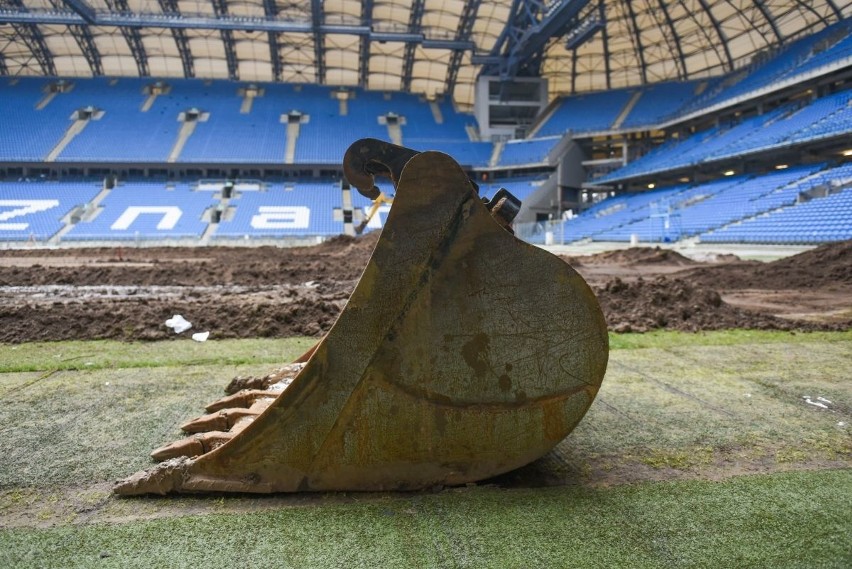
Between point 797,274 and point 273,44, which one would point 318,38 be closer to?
point 273,44

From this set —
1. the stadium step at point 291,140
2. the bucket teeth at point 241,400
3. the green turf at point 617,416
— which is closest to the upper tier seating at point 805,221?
the green turf at point 617,416

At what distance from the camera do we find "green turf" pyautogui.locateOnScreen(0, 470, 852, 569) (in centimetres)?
167

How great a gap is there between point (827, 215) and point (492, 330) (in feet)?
71.9

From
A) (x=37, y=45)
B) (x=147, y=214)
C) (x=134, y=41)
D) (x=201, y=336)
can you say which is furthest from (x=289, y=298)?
(x=37, y=45)

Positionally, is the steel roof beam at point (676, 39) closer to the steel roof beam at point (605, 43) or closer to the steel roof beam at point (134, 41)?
the steel roof beam at point (605, 43)

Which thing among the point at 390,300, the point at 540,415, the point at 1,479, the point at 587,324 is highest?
the point at 390,300

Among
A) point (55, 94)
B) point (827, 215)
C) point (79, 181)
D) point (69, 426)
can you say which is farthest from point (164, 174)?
point (69, 426)

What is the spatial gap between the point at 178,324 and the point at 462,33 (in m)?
39.6

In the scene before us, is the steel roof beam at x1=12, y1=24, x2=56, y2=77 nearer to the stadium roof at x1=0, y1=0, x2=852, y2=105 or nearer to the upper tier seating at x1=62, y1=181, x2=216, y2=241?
the stadium roof at x1=0, y1=0, x2=852, y2=105

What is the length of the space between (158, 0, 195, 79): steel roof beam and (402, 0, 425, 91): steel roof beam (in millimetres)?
15636

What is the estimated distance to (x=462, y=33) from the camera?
4044 centimetres

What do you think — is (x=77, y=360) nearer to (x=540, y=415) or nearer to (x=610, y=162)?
(x=540, y=415)

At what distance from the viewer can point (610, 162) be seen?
4628 centimetres

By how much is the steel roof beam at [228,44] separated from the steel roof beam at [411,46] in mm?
12723
